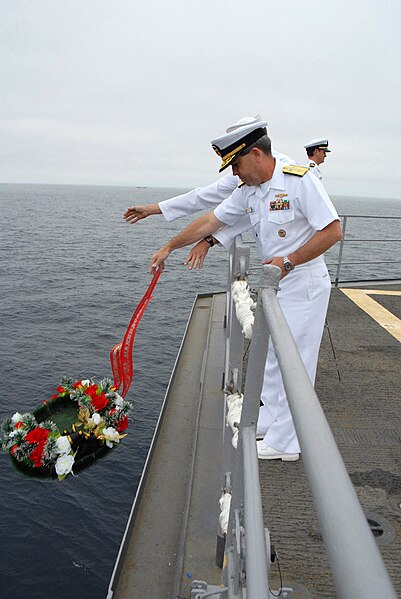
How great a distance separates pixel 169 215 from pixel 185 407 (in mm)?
2260

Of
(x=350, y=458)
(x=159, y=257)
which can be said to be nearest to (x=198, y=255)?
(x=159, y=257)

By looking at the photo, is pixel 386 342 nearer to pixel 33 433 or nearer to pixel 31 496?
pixel 33 433

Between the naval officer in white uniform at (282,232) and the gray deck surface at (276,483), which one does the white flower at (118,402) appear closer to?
the gray deck surface at (276,483)

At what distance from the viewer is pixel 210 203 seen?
3.52 m

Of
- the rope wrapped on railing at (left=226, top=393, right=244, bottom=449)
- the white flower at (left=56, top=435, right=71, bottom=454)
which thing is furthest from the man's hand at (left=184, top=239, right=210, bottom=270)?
the white flower at (left=56, top=435, right=71, bottom=454)

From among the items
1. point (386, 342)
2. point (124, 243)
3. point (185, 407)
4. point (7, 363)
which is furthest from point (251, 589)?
point (124, 243)

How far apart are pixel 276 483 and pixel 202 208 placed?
5.97 feet

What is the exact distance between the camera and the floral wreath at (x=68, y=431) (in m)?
3.26

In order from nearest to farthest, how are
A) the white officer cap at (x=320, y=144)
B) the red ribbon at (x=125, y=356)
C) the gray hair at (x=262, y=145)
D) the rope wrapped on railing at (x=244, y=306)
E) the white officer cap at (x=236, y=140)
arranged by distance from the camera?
the rope wrapped on railing at (x=244, y=306), the white officer cap at (x=236, y=140), the gray hair at (x=262, y=145), the red ribbon at (x=125, y=356), the white officer cap at (x=320, y=144)

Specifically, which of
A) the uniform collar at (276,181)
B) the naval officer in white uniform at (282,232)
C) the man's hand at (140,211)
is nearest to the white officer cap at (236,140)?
the naval officer in white uniform at (282,232)

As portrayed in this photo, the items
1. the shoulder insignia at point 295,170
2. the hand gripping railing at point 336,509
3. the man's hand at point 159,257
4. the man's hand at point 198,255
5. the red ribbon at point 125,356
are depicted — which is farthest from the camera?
the red ribbon at point 125,356

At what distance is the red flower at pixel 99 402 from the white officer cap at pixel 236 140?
1888mm

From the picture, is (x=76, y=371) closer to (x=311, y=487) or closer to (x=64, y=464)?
(x=64, y=464)

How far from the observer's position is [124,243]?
49438mm
